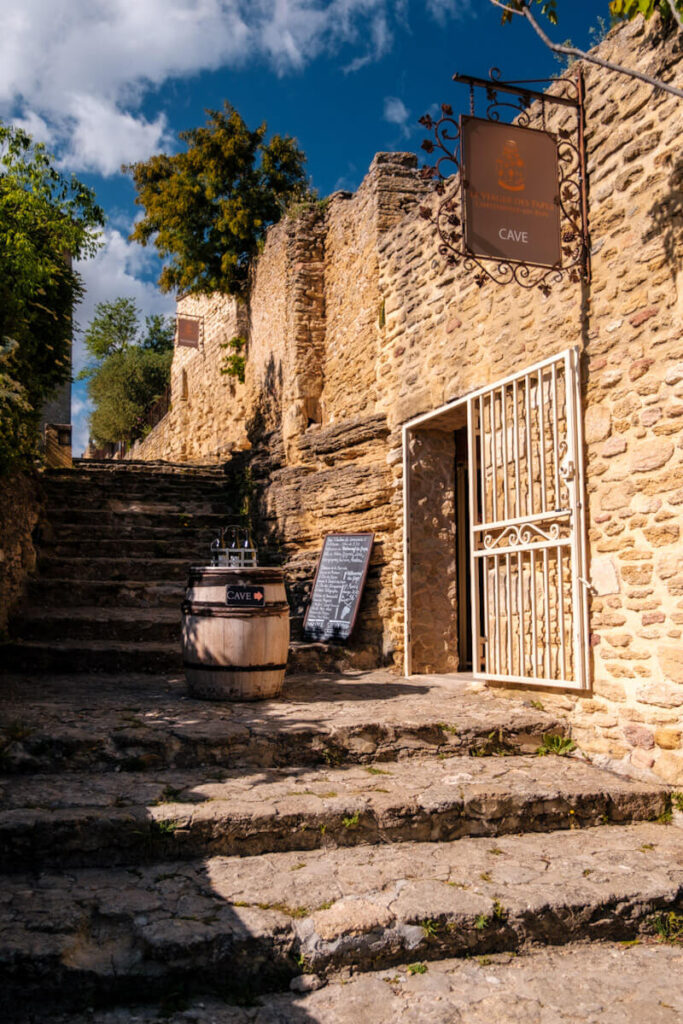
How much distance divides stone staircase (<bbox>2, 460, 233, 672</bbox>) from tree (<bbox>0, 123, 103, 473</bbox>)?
3.75ft

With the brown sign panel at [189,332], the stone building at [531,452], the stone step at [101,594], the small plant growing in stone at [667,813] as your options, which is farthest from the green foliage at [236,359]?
the small plant growing in stone at [667,813]

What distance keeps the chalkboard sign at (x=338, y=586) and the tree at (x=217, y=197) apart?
24.6 feet

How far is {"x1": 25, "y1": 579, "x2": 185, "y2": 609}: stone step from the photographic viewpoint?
7801mm

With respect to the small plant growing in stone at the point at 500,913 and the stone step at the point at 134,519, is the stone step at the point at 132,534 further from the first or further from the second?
the small plant growing in stone at the point at 500,913

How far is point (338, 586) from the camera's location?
7883 millimetres

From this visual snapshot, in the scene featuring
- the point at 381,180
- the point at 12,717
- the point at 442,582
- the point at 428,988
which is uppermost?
the point at 381,180

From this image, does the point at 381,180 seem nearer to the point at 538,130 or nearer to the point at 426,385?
the point at 426,385

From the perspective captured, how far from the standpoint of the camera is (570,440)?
5043mm

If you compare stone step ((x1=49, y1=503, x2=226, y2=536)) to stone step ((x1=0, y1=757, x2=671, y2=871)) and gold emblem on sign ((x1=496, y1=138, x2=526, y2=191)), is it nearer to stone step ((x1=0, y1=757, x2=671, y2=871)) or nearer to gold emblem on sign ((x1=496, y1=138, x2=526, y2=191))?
stone step ((x1=0, y1=757, x2=671, y2=871))

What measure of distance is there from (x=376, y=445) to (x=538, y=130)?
3.40 metres

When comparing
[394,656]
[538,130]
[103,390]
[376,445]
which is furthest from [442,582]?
[103,390]

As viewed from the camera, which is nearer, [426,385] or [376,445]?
[426,385]

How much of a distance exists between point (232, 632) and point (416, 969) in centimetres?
264

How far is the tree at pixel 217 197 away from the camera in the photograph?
14.2 m
